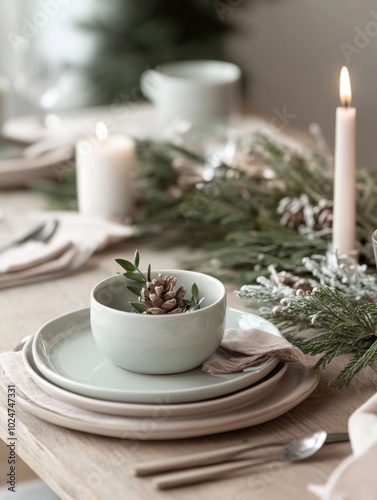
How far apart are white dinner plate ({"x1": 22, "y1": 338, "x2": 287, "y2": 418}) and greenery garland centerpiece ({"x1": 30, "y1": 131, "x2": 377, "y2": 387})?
9 cm

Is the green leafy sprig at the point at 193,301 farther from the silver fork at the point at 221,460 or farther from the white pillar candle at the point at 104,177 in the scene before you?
the white pillar candle at the point at 104,177

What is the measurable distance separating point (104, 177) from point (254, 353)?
2.31 feet

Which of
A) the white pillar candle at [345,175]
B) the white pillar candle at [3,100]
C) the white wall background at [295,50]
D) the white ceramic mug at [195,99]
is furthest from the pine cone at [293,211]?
the white wall background at [295,50]

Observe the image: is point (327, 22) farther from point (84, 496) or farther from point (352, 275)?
point (84, 496)

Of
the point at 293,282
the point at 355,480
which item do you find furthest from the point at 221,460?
the point at 293,282

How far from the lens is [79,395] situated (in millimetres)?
755

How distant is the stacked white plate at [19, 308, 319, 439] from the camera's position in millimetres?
731

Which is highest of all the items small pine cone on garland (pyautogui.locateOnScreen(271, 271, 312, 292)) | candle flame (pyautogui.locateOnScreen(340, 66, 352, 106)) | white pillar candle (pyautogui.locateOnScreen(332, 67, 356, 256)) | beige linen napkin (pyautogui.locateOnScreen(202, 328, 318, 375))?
candle flame (pyautogui.locateOnScreen(340, 66, 352, 106))

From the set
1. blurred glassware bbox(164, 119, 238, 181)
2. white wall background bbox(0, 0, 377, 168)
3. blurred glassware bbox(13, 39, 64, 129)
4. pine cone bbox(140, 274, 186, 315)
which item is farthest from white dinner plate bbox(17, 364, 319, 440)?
white wall background bbox(0, 0, 377, 168)

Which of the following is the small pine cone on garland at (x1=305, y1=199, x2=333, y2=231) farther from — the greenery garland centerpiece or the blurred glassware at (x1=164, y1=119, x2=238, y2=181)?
the blurred glassware at (x1=164, y1=119, x2=238, y2=181)

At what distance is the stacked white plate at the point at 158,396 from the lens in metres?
0.73

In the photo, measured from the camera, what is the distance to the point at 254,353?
0.80 m

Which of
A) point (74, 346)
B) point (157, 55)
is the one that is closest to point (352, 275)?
point (74, 346)

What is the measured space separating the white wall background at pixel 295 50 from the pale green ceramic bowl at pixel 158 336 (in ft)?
6.80
